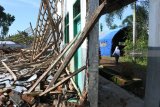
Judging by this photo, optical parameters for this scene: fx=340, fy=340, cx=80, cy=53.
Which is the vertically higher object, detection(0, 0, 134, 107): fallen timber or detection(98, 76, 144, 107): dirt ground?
detection(0, 0, 134, 107): fallen timber

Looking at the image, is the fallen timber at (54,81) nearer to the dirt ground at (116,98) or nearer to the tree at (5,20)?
the dirt ground at (116,98)

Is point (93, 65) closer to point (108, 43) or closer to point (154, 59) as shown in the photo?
point (154, 59)

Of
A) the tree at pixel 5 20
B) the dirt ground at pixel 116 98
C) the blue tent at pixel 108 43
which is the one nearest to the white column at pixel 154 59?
A: the dirt ground at pixel 116 98

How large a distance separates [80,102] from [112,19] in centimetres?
3901

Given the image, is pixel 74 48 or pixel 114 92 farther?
pixel 114 92

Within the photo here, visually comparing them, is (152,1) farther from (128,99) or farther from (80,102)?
(128,99)

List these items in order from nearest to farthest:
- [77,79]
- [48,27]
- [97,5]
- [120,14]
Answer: [97,5] → [77,79] → [48,27] → [120,14]

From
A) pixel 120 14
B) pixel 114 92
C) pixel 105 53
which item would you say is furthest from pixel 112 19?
pixel 114 92

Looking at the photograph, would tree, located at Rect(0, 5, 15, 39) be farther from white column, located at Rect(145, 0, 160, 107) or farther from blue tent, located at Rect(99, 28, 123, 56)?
white column, located at Rect(145, 0, 160, 107)

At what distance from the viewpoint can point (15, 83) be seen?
9875mm

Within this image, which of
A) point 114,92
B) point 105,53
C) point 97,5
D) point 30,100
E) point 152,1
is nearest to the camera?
point 152,1

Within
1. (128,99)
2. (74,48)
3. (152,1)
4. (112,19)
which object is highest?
(112,19)

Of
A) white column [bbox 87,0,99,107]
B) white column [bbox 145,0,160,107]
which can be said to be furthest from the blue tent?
white column [bbox 145,0,160,107]

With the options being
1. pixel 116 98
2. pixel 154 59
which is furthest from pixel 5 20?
pixel 154 59
